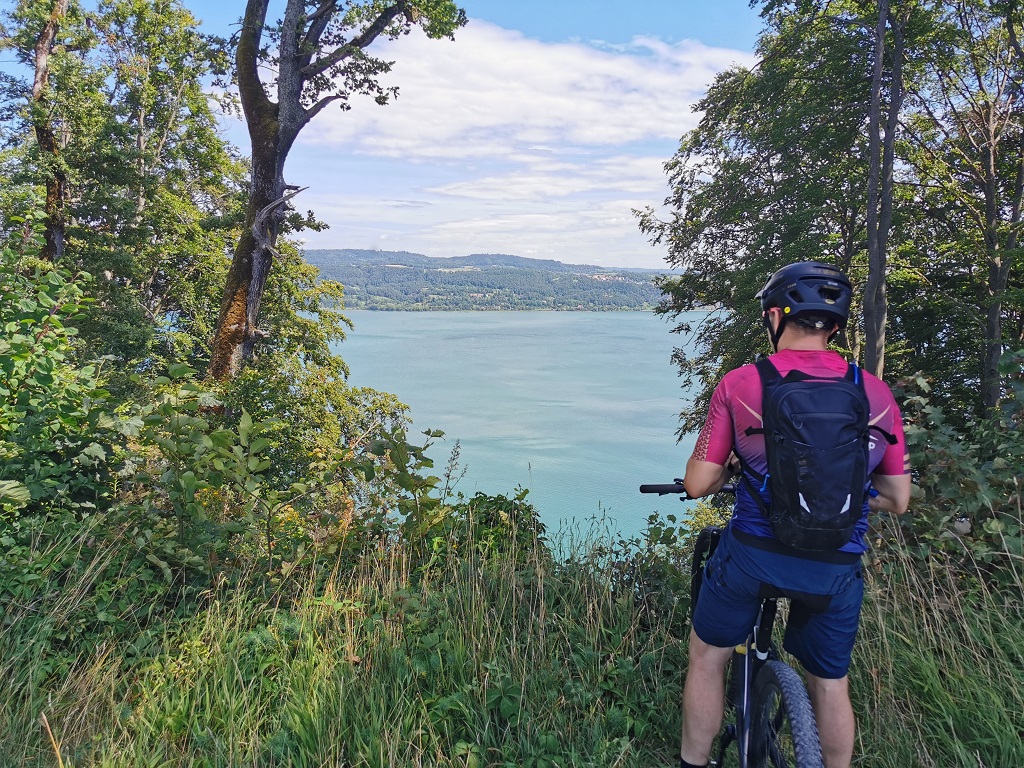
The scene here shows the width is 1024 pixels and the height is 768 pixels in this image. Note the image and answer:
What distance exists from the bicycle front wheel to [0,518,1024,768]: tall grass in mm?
489

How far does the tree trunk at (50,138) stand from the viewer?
14.5 m

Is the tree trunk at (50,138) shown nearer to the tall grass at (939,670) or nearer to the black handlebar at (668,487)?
the black handlebar at (668,487)

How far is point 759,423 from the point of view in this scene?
1826mm

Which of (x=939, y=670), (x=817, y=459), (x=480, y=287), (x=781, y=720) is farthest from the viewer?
(x=480, y=287)

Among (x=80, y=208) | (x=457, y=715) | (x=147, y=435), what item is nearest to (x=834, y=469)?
(x=457, y=715)

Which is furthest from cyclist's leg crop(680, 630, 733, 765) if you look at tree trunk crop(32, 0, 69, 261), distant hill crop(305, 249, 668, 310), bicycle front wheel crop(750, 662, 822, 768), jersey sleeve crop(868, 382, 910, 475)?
distant hill crop(305, 249, 668, 310)

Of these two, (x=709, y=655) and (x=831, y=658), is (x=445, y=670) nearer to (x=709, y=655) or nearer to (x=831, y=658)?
(x=709, y=655)

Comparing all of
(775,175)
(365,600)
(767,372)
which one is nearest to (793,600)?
(767,372)

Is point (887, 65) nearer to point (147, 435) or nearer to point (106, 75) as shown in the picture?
point (147, 435)

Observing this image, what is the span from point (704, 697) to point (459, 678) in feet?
3.25

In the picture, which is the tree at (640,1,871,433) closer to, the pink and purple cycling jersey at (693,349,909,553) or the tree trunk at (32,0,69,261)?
the pink and purple cycling jersey at (693,349,909,553)

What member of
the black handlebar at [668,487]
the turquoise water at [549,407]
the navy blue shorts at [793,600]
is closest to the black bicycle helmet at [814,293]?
the black handlebar at [668,487]

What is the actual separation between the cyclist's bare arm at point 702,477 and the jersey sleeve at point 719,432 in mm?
15

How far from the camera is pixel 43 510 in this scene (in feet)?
10.8
